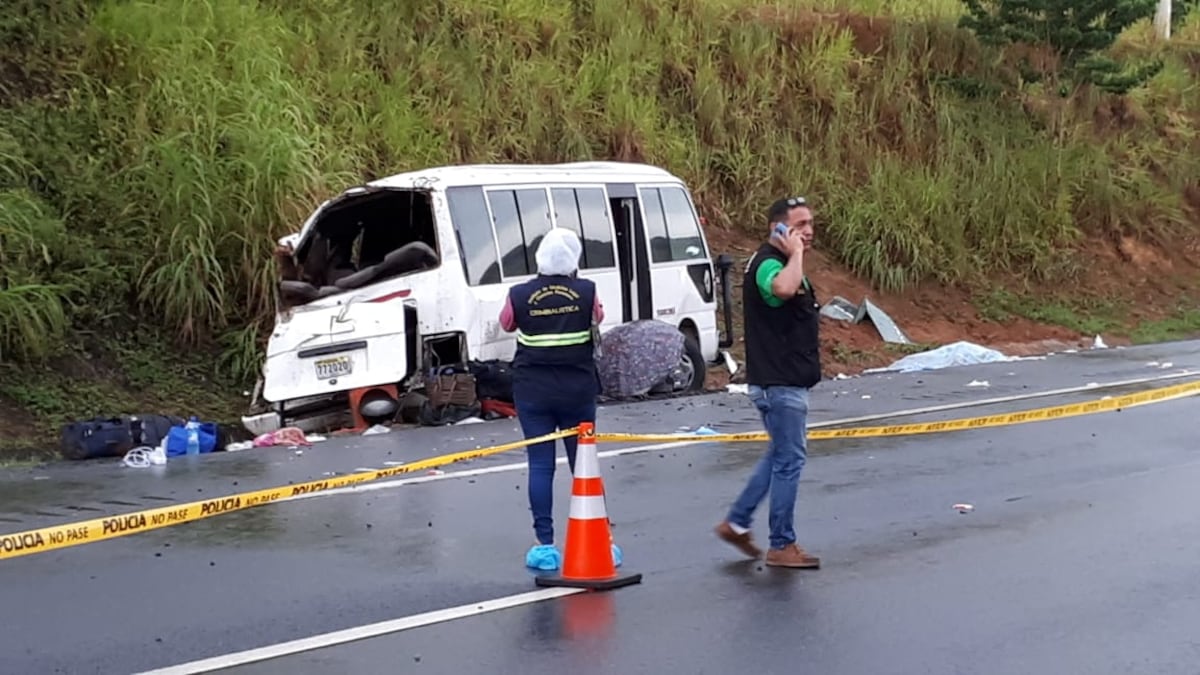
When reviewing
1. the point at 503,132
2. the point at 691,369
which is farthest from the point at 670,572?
the point at 503,132

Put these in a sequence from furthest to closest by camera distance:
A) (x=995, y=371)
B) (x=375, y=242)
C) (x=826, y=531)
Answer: (x=995, y=371) → (x=375, y=242) → (x=826, y=531)

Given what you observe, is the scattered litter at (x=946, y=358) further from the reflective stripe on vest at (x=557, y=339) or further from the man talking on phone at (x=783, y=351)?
the reflective stripe on vest at (x=557, y=339)

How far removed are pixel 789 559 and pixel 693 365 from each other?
8671mm

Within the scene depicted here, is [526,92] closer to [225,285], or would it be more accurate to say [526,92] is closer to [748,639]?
[225,285]

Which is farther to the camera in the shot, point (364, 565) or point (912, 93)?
point (912, 93)

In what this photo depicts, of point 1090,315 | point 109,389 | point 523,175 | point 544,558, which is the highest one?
point 523,175

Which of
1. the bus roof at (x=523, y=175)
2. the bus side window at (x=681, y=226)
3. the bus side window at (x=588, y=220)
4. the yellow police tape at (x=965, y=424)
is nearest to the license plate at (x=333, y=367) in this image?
the bus roof at (x=523, y=175)

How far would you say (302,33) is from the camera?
1922 centimetres

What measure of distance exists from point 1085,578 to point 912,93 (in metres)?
22.5

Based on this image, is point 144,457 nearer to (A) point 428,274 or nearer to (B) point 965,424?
(A) point 428,274

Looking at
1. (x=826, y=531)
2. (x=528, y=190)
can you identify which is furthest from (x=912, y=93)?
(x=826, y=531)

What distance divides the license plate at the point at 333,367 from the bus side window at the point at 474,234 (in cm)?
142

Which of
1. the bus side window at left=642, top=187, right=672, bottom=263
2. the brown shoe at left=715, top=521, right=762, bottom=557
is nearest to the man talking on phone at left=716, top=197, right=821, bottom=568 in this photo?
the brown shoe at left=715, top=521, right=762, bottom=557

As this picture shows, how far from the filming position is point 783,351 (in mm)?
7246
